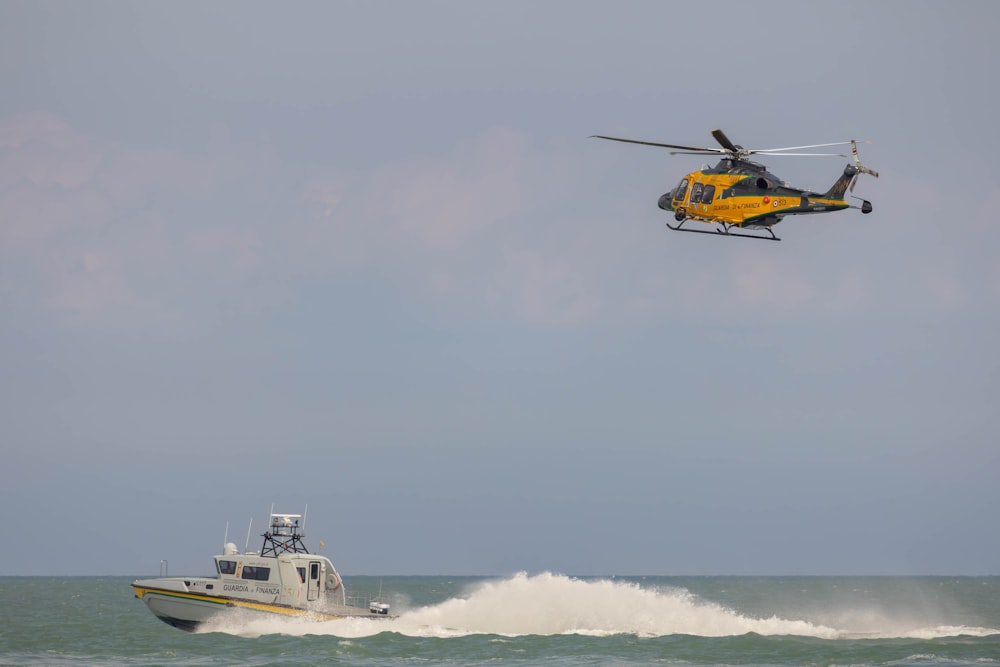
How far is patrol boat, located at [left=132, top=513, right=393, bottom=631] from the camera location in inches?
1571

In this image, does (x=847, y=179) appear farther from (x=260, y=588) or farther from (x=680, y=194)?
(x=260, y=588)

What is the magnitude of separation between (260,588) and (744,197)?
20.1 meters

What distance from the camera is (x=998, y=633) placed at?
143 ft

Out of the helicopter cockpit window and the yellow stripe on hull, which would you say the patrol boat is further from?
the helicopter cockpit window

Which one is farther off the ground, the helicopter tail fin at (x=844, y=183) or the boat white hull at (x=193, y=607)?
the helicopter tail fin at (x=844, y=183)

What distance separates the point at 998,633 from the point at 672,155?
70.5 feet

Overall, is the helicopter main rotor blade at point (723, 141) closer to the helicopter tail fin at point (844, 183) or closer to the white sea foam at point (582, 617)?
the helicopter tail fin at point (844, 183)

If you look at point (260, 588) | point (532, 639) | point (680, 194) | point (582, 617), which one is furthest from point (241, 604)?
point (680, 194)

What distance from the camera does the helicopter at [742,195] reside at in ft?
116

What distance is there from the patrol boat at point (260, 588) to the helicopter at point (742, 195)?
644 inches

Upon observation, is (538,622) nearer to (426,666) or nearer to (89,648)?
(426,666)

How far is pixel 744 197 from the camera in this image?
36625 mm

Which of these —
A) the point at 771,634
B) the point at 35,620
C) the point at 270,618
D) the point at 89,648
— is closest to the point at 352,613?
the point at 270,618

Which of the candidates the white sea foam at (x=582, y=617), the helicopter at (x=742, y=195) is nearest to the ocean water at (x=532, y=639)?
the white sea foam at (x=582, y=617)
